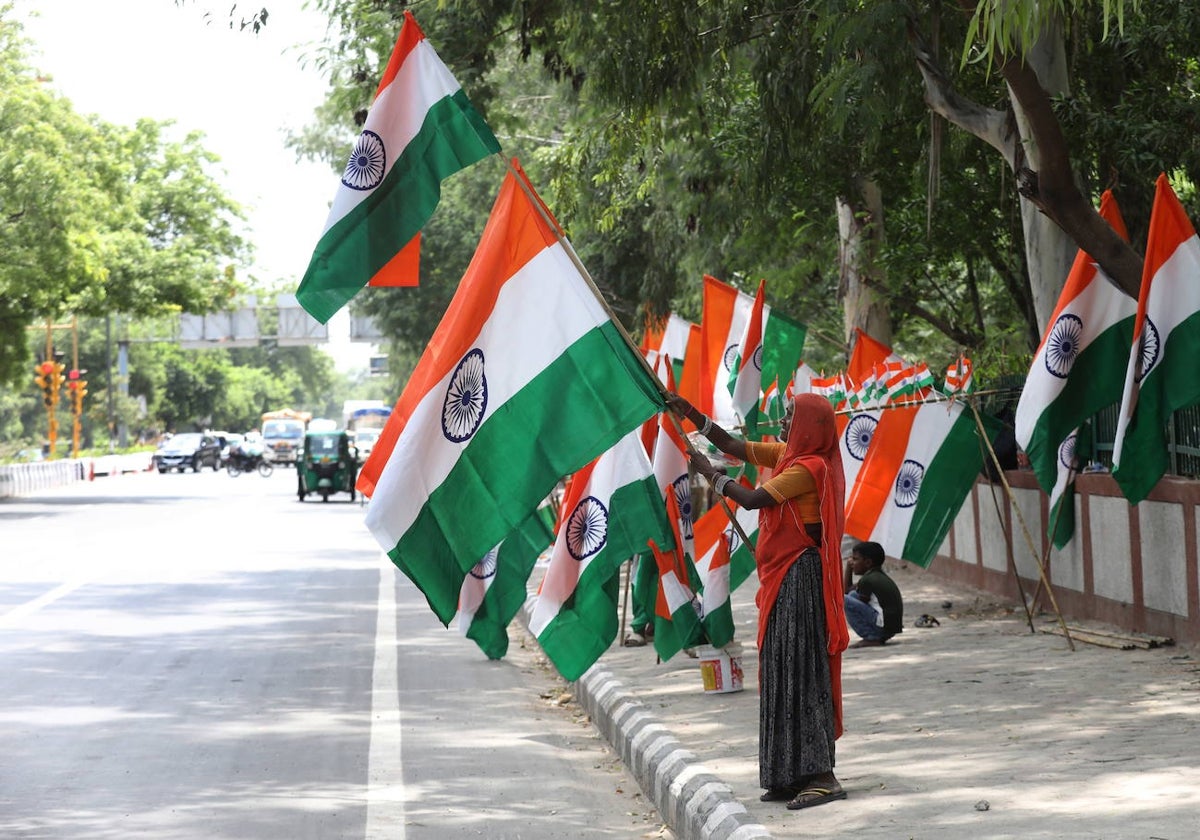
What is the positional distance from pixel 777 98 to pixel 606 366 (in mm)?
6463

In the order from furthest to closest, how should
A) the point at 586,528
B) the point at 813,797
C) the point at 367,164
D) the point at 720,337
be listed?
the point at 720,337 → the point at 586,528 → the point at 367,164 → the point at 813,797

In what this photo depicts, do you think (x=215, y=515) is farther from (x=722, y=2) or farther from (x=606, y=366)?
(x=606, y=366)

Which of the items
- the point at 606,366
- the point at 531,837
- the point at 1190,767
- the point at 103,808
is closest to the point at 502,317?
the point at 606,366

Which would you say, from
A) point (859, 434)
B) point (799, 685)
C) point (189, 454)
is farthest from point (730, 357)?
point (189, 454)

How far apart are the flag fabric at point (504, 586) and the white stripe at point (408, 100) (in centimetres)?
192

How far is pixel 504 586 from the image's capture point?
28.5 feet

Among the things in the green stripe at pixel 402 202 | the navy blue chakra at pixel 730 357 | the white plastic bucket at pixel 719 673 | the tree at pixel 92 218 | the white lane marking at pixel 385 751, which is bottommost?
the white lane marking at pixel 385 751

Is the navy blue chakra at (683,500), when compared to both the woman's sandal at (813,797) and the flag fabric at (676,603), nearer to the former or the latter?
the flag fabric at (676,603)

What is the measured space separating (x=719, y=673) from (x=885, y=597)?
8.76ft

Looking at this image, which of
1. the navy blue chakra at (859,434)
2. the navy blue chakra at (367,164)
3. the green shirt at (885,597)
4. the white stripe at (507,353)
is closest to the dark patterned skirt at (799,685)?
the white stripe at (507,353)

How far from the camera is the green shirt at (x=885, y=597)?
1266cm

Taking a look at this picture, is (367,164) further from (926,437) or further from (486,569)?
(926,437)

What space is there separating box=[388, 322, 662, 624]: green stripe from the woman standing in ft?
1.87

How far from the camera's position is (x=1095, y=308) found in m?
11.0
